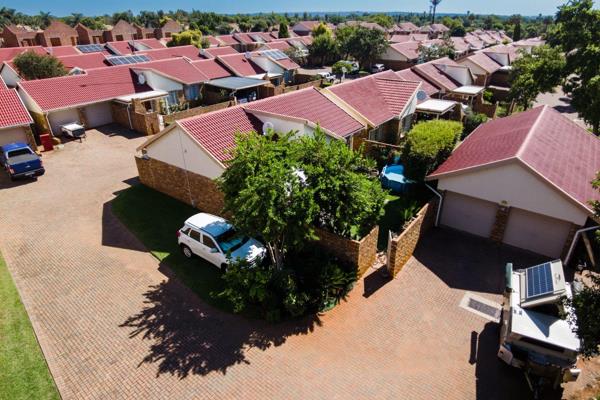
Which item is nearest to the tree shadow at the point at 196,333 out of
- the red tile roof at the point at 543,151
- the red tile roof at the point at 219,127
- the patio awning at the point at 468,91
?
the red tile roof at the point at 219,127

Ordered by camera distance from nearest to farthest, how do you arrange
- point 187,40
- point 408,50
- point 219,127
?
point 219,127
point 408,50
point 187,40

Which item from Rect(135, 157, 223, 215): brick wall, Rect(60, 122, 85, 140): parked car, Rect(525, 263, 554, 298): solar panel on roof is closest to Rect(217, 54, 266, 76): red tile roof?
Rect(60, 122, 85, 140): parked car

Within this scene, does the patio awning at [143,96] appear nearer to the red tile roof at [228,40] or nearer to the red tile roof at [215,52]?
the red tile roof at [215,52]

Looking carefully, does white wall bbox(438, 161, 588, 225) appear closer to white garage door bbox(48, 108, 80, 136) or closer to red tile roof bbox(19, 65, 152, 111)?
red tile roof bbox(19, 65, 152, 111)

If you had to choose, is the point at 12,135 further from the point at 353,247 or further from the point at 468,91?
the point at 468,91

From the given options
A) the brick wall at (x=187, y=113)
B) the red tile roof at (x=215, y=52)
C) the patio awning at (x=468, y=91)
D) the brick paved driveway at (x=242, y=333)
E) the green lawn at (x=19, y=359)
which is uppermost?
the red tile roof at (x=215, y=52)

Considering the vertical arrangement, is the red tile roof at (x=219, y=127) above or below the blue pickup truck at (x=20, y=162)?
above

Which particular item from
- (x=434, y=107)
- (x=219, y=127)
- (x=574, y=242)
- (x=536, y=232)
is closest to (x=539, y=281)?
(x=574, y=242)

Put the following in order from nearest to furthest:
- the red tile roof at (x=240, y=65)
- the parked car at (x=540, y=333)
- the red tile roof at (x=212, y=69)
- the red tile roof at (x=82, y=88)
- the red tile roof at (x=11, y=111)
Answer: the parked car at (x=540, y=333) → the red tile roof at (x=11, y=111) → the red tile roof at (x=82, y=88) → the red tile roof at (x=212, y=69) → the red tile roof at (x=240, y=65)
